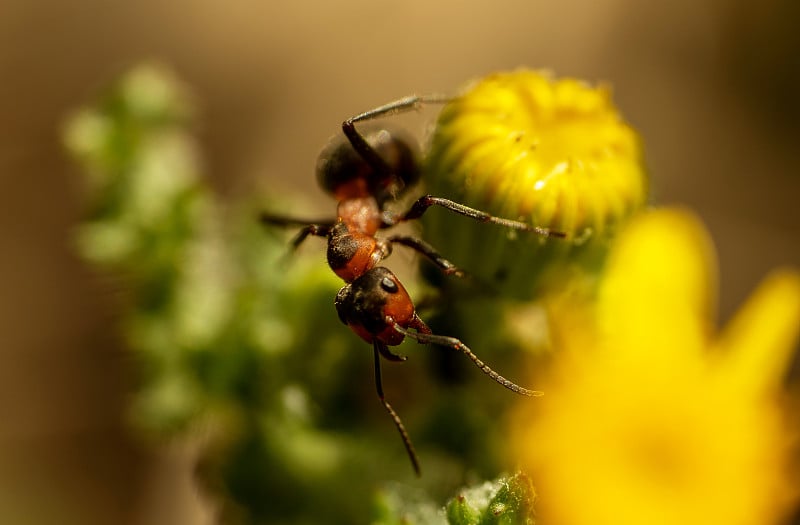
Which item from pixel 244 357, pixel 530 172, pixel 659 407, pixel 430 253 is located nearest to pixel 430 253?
pixel 430 253

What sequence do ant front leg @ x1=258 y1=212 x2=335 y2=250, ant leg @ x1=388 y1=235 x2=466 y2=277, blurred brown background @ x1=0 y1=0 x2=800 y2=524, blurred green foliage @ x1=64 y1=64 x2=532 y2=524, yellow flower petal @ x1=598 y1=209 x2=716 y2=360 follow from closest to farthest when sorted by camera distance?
ant leg @ x1=388 y1=235 x2=466 y2=277, ant front leg @ x1=258 y1=212 x2=335 y2=250, blurred green foliage @ x1=64 y1=64 x2=532 y2=524, yellow flower petal @ x1=598 y1=209 x2=716 y2=360, blurred brown background @ x1=0 y1=0 x2=800 y2=524

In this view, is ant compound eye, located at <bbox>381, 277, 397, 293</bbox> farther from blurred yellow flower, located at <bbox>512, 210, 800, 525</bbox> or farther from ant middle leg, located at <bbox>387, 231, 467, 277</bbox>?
blurred yellow flower, located at <bbox>512, 210, 800, 525</bbox>

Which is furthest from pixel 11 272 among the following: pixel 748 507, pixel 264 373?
pixel 748 507

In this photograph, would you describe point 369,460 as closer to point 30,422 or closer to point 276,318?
point 276,318

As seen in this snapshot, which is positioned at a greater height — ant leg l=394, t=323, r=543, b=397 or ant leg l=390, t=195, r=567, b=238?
ant leg l=390, t=195, r=567, b=238

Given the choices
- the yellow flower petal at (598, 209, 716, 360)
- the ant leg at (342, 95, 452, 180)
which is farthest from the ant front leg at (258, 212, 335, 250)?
the yellow flower petal at (598, 209, 716, 360)

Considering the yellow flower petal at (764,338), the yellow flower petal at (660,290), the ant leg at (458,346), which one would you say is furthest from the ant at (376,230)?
the yellow flower petal at (764,338)

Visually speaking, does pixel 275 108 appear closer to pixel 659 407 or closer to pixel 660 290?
pixel 660 290
